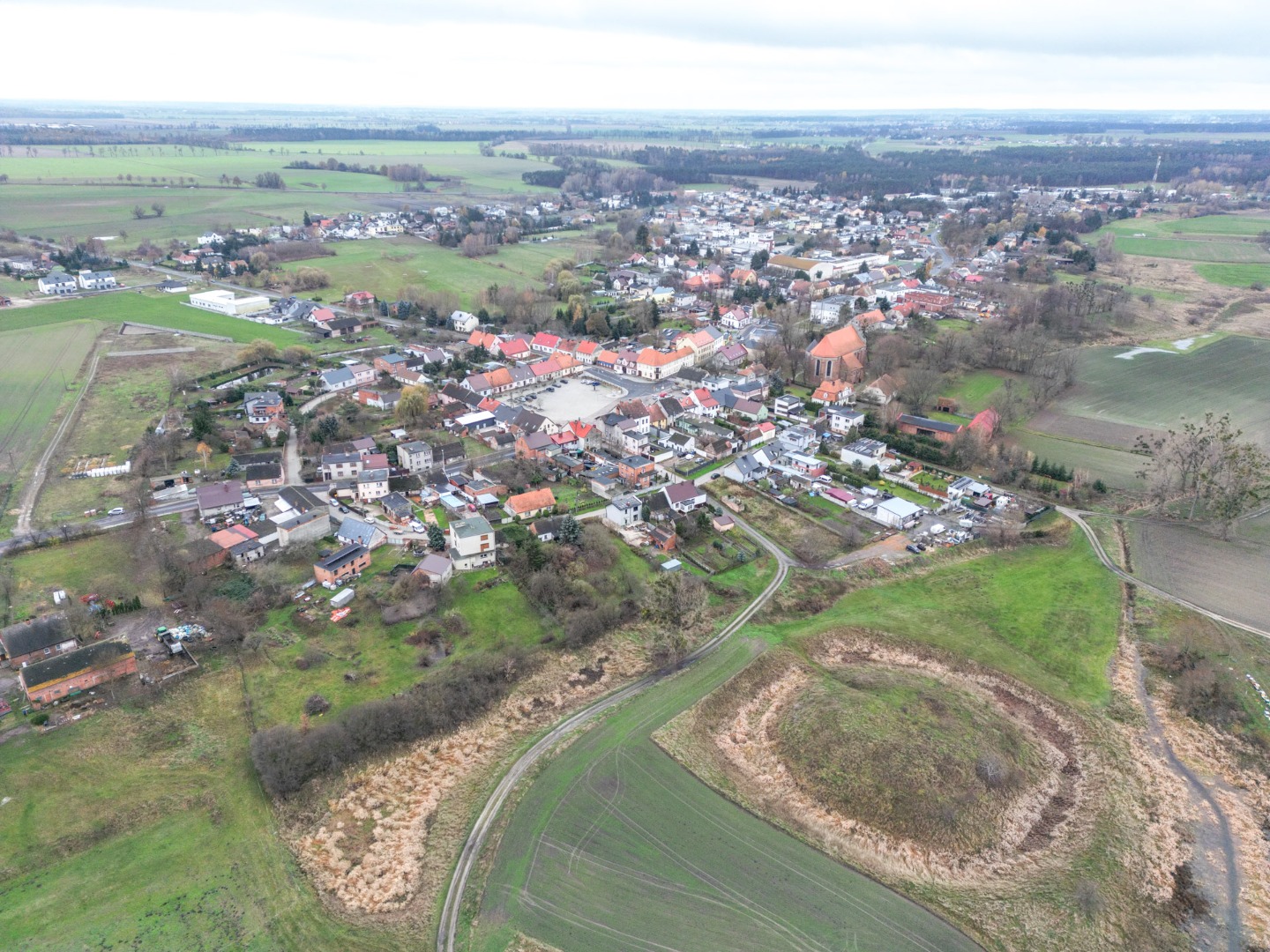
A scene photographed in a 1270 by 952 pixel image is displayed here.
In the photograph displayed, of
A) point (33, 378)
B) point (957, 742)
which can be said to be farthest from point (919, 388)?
point (33, 378)

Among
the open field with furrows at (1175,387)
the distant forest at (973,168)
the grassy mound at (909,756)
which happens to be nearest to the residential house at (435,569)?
the grassy mound at (909,756)

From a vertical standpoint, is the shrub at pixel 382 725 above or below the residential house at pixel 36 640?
below

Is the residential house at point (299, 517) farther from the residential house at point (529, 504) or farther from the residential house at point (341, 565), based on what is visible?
the residential house at point (529, 504)

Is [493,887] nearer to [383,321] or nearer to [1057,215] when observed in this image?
[383,321]

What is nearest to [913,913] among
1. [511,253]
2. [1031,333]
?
[1031,333]

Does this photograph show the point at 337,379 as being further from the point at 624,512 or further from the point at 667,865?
the point at 667,865
